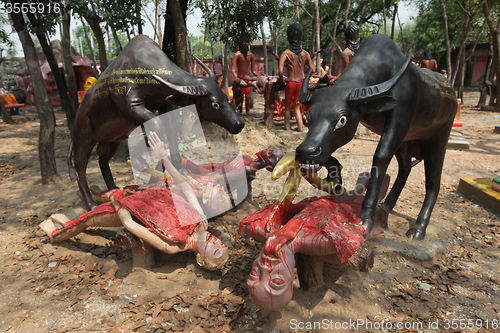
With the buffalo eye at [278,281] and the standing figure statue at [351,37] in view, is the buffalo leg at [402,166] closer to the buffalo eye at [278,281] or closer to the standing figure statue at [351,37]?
the buffalo eye at [278,281]

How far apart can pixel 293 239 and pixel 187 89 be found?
1.68m

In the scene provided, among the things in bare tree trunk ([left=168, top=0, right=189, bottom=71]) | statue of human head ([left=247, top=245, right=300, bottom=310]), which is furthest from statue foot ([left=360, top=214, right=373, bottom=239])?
bare tree trunk ([left=168, top=0, right=189, bottom=71])

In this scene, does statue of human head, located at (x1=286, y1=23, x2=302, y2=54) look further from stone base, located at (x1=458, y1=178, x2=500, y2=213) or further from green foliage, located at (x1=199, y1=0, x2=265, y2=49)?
stone base, located at (x1=458, y1=178, x2=500, y2=213)

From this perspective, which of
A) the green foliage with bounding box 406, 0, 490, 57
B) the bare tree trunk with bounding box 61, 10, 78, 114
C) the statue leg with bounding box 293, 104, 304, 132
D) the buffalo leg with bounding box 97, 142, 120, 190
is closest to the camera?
the buffalo leg with bounding box 97, 142, 120, 190

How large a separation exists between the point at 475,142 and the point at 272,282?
852 centimetres

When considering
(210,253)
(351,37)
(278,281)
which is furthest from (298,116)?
(278,281)

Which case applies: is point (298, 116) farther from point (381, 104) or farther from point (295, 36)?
point (381, 104)

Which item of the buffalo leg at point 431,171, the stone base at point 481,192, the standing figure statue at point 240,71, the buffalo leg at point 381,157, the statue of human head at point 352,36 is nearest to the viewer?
the buffalo leg at point 381,157

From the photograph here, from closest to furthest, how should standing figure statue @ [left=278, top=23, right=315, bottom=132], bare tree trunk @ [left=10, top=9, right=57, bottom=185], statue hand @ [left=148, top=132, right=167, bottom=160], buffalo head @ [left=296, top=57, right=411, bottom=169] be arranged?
buffalo head @ [left=296, top=57, right=411, bottom=169]
statue hand @ [left=148, top=132, right=167, bottom=160]
bare tree trunk @ [left=10, top=9, right=57, bottom=185]
standing figure statue @ [left=278, top=23, right=315, bottom=132]

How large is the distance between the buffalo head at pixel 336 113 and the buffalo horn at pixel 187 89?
3.69 ft

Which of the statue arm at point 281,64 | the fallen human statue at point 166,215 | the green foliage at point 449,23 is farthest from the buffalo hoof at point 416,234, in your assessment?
the green foliage at point 449,23

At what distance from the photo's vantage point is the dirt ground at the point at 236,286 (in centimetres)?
241

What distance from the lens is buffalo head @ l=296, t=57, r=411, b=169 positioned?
2.25 metres

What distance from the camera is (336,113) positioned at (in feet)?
7.59
